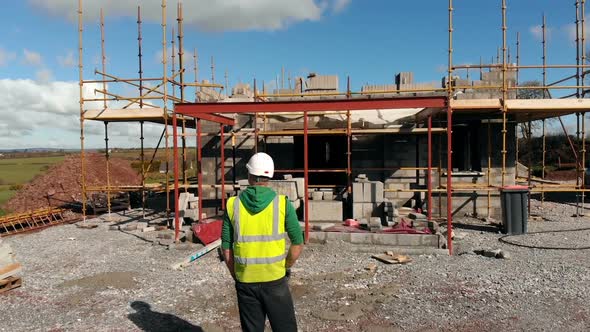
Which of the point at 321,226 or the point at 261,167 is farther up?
the point at 261,167

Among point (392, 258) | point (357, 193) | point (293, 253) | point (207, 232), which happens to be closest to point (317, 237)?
point (357, 193)

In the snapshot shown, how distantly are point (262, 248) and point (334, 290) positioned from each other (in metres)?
3.53

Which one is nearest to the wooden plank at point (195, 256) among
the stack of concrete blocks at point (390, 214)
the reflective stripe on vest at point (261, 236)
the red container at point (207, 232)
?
the red container at point (207, 232)

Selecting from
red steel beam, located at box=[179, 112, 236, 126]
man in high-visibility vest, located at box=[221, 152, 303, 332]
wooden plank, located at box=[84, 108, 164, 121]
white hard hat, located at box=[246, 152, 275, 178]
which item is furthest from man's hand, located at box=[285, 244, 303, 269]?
wooden plank, located at box=[84, 108, 164, 121]

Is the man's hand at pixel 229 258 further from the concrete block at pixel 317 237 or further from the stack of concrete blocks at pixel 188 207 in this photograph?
the stack of concrete blocks at pixel 188 207

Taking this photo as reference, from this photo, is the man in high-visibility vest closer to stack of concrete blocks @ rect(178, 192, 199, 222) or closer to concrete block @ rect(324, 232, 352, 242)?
concrete block @ rect(324, 232, 352, 242)

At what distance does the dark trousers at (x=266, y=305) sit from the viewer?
3160 mm

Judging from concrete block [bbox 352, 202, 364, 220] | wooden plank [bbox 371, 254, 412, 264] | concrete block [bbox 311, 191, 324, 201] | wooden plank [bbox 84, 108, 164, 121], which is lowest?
wooden plank [bbox 371, 254, 412, 264]

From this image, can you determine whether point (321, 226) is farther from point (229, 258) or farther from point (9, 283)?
point (229, 258)

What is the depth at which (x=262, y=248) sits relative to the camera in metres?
3.18

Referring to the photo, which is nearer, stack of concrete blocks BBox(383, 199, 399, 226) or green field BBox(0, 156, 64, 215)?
stack of concrete blocks BBox(383, 199, 399, 226)

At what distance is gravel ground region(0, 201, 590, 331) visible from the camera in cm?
523

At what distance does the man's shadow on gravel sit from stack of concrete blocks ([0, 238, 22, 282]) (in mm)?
2298

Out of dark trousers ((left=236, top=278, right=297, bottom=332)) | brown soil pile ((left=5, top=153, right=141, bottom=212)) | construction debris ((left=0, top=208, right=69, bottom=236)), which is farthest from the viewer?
brown soil pile ((left=5, top=153, right=141, bottom=212))
